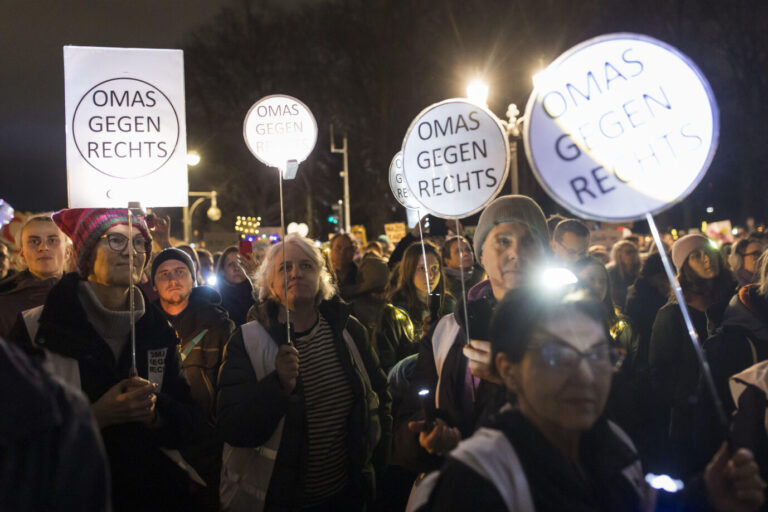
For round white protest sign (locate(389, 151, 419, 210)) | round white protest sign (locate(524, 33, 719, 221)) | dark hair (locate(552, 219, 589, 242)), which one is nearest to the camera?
round white protest sign (locate(524, 33, 719, 221))

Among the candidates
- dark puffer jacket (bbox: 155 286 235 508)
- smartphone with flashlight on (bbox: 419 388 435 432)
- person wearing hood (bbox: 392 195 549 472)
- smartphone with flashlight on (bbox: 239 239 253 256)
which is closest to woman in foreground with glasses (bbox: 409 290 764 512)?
person wearing hood (bbox: 392 195 549 472)

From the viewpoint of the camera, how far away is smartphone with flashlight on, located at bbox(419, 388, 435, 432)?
109 inches

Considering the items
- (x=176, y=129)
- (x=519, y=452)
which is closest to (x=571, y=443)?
(x=519, y=452)

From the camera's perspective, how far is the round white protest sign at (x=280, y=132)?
210 inches

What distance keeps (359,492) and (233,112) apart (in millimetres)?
29295

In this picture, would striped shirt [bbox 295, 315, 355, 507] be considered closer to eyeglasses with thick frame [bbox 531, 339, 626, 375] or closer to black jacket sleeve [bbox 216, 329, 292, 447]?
black jacket sleeve [bbox 216, 329, 292, 447]

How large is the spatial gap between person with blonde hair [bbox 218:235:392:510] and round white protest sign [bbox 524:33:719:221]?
5.18 ft

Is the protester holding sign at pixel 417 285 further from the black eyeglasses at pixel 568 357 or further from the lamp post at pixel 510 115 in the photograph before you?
the black eyeglasses at pixel 568 357

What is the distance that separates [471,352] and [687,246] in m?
3.66

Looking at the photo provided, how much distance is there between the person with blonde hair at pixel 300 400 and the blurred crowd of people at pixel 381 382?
11 mm

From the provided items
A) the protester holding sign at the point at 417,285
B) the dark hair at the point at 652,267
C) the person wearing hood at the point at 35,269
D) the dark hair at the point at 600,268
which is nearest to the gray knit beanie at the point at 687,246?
the dark hair at the point at 652,267

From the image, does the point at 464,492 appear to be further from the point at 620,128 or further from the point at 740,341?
the point at 740,341

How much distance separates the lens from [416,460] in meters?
2.86

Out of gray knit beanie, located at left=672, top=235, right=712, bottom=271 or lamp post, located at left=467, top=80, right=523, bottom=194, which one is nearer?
gray knit beanie, located at left=672, top=235, right=712, bottom=271
